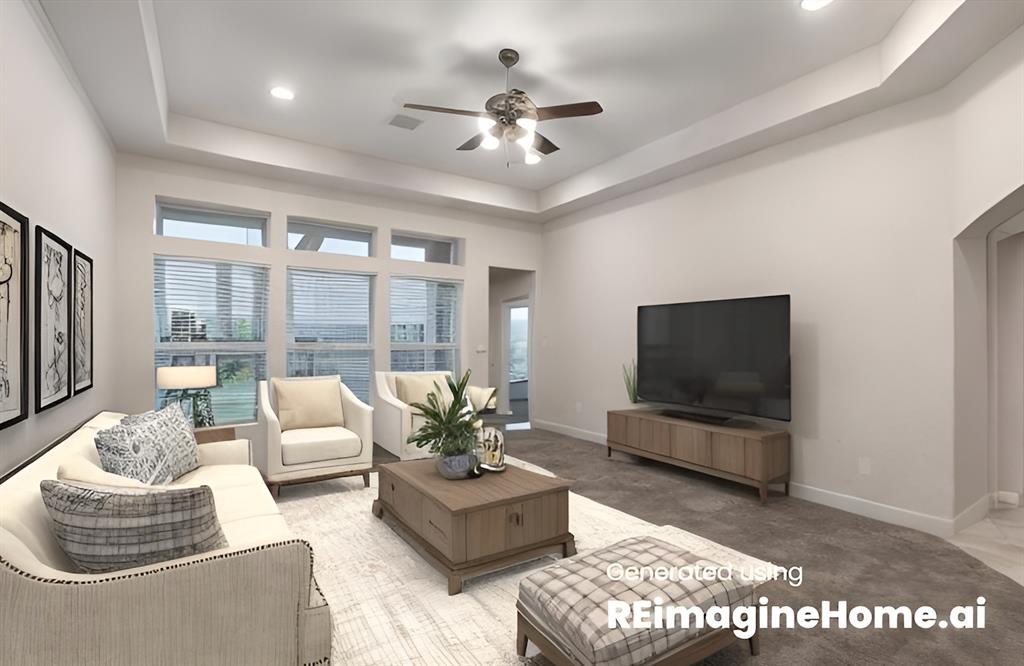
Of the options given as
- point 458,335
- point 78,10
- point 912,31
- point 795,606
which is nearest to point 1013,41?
point 912,31

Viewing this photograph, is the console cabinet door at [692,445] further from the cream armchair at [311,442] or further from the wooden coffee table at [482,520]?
the cream armchair at [311,442]

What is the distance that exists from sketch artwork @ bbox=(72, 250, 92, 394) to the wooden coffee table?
2.09 meters

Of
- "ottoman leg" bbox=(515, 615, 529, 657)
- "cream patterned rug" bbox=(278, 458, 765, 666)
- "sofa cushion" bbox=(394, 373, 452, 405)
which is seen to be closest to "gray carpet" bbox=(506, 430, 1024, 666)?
"cream patterned rug" bbox=(278, 458, 765, 666)

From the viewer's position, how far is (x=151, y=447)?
257cm

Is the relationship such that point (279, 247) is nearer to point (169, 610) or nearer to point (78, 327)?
→ point (78, 327)

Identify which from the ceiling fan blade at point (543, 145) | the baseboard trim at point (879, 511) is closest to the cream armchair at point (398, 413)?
the ceiling fan blade at point (543, 145)

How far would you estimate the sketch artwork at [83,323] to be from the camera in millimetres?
3037

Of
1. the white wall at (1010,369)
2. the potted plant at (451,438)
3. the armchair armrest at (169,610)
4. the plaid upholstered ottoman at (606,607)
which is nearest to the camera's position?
the armchair armrest at (169,610)

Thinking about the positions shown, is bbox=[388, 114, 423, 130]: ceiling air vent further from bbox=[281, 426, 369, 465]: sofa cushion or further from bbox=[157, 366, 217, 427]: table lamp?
bbox=[281, 426, 369, 465]: sofa cushion

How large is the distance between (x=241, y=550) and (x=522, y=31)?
10.6ft

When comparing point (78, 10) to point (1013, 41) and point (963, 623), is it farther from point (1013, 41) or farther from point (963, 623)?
point (963, 623)

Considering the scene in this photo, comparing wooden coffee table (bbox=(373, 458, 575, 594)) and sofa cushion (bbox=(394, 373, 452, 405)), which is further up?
sofa cushion (bbox=(394, 373, 452, 405))

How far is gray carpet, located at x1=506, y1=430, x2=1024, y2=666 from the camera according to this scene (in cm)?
203

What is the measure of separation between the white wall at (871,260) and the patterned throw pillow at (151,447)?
437cm
